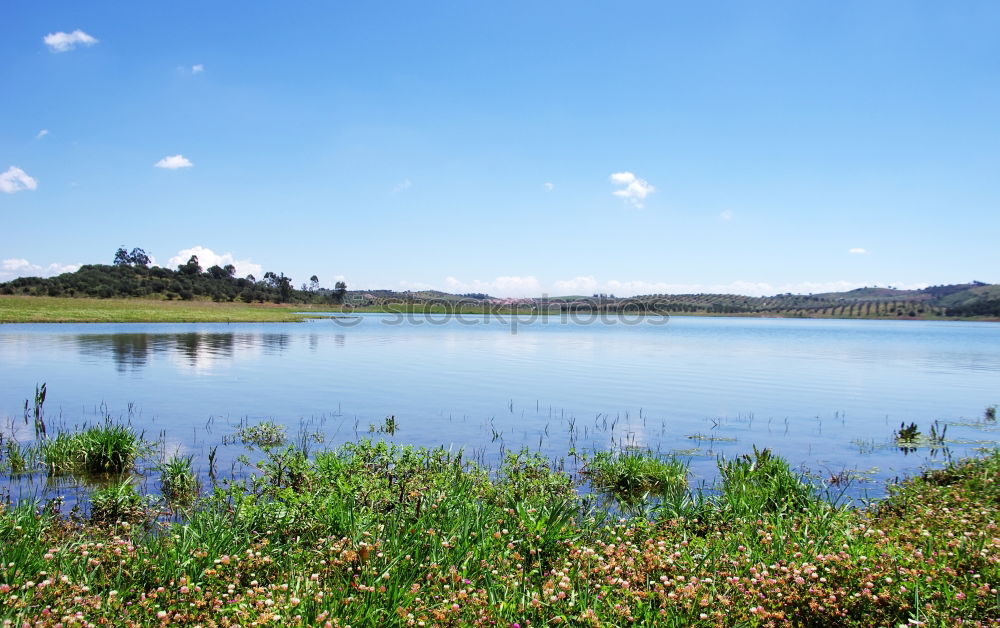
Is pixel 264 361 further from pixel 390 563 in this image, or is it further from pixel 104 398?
pixel 390 563

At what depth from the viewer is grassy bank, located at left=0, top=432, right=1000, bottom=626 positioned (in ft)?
17.6

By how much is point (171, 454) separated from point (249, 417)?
5083mm

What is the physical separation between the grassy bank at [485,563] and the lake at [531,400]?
4532 millimetres

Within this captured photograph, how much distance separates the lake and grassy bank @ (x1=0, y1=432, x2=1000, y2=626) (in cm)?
453

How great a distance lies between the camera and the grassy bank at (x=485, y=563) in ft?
17.6

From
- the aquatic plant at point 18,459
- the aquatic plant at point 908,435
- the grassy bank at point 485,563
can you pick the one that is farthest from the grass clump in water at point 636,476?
the aquatic plant at point 18,459

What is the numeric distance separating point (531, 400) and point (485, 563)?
17.8 m

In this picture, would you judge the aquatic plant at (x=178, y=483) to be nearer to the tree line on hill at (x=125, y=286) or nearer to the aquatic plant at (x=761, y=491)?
the aquatic plant at (x=761, y=491)

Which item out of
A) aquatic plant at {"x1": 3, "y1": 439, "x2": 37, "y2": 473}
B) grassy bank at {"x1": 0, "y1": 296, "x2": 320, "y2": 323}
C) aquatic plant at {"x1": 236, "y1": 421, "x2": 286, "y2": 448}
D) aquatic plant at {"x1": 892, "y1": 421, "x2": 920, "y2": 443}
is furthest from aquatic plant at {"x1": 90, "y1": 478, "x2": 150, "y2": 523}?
grassy bank at {"x1": 0, "y1": 296, "x2": 320, "y2": 323}

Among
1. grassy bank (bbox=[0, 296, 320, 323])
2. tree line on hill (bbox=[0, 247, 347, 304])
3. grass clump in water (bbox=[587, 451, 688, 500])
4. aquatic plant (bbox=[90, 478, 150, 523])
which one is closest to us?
aquatic plant (bbox=[90, 478, 150, 523])

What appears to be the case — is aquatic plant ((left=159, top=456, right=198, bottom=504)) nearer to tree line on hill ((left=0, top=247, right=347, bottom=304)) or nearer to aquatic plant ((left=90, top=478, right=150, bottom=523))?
aquatic plant ((left=90, top=478, right=150, bottom=523))

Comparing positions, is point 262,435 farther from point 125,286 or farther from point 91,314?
point 125,286

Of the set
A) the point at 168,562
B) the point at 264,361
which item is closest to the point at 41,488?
the point at 168,562

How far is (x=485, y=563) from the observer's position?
258 inches
